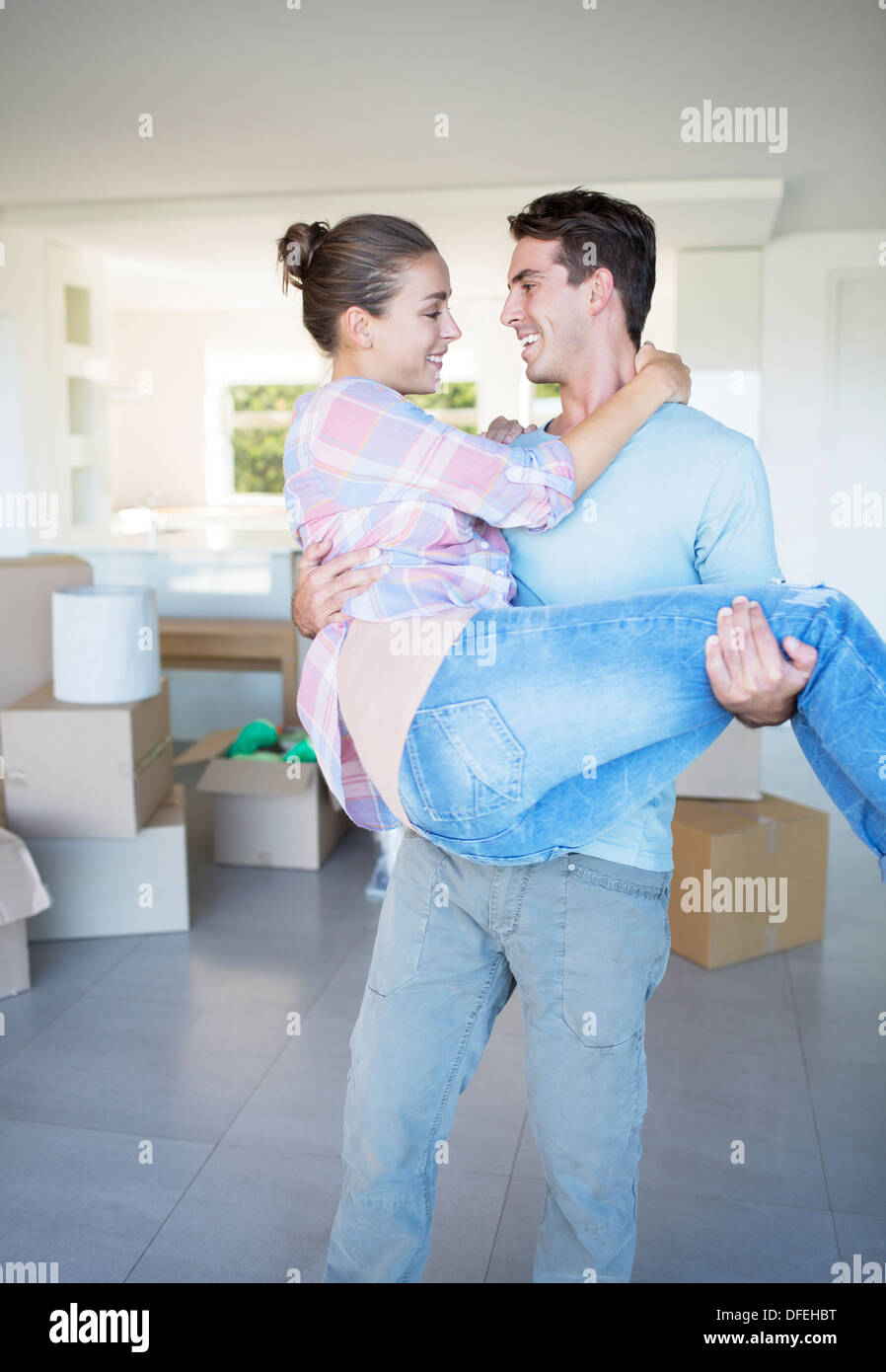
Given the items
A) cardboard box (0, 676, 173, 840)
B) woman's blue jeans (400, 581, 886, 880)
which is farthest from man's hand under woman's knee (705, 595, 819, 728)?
cardboard box (0, 676, 173, 840)

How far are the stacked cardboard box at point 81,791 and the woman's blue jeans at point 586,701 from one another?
6.72 ft

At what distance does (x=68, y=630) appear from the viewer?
3.11 meters

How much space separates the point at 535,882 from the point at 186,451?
33.3 feet

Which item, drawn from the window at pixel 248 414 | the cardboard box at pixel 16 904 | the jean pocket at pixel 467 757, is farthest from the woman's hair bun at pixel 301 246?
the window at pixel 248 414

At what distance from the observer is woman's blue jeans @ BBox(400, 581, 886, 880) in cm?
111

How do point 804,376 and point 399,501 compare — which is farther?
point 804,376

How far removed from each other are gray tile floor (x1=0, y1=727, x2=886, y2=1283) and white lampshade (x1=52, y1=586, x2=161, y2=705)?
26.8 inches

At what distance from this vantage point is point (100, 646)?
3.11m

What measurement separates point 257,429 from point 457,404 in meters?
2.09

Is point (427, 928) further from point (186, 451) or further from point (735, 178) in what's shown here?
point (186, 451)

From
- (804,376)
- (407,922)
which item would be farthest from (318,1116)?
(804,376)

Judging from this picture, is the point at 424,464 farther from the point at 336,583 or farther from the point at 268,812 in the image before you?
the point at 268,812
